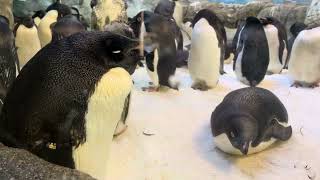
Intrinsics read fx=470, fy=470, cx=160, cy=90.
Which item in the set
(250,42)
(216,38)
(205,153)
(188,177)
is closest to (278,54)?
(250,42)

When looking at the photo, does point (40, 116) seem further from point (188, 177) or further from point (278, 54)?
point (278, 54)

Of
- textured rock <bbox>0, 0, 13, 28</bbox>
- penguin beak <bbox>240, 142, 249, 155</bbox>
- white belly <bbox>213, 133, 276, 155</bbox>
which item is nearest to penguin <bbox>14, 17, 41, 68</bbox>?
textured rock <bbox>0, 0, 13, 28</bbox>

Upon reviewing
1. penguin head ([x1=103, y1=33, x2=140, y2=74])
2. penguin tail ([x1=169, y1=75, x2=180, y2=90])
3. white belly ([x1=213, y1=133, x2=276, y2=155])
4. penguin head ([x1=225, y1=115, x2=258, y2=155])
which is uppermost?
penguin head ([x1=103, y1=33, x2=140, y2=74])

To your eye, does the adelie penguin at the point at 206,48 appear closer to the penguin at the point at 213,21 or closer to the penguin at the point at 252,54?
the penguin at the point at 213,21

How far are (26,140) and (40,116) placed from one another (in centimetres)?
10

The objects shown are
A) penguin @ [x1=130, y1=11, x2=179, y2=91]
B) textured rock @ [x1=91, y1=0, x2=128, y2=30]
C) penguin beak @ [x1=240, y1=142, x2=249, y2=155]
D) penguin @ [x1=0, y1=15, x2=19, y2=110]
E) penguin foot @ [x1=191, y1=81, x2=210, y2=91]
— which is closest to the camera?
penguin beak @ [x1=240, y1=142, x2=249, y2=155]

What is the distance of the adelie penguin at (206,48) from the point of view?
3.98m

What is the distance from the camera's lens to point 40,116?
5.23 ft

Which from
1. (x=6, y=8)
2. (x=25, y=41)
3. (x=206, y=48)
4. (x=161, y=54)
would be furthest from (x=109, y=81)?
(x=6, y=8)

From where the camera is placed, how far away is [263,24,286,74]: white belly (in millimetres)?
4824

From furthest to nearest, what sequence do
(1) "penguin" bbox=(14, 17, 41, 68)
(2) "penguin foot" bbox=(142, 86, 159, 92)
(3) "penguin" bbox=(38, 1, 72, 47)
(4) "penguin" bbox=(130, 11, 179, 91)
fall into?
(3) "penguin" bbox=(38, 1, 72, 47) < (1) "penguin" bbox=(14, 17, 41, 68) < (2) "penguin foot" bbox=(142, 86, 159, 92) < (4) "penguin" bbox=(130, 11, 179, 91)

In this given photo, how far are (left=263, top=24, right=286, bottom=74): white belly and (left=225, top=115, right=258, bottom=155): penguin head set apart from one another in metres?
2.43

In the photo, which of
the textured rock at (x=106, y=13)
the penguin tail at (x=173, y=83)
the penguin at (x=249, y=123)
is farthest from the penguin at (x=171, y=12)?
the penguin at (x=249, y=123)

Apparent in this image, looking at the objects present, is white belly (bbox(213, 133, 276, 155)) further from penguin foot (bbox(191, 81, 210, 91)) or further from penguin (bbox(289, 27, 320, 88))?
penguin (bbox(289, 27, 320, 88))
